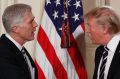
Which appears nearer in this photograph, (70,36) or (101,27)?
(101,27)

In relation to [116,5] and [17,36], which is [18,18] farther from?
[116,5]

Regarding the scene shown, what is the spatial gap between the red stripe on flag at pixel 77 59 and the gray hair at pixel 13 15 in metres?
0.95

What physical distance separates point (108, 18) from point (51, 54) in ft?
3.18

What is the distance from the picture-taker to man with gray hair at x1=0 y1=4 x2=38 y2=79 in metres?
2.10

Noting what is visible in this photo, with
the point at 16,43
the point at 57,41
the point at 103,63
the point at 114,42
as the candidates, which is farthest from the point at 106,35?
the point at 57,41

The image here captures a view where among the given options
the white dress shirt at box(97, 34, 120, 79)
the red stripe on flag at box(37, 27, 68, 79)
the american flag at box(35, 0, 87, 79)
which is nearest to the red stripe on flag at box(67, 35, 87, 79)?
the american flag at box(35, 0, 87, 79)

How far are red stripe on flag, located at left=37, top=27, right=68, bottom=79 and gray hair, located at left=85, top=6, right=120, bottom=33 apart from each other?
0.85m

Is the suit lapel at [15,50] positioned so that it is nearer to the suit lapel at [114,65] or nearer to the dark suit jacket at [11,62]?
the dark suit jacket at [11,62]

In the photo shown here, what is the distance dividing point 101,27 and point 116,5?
5.20ft

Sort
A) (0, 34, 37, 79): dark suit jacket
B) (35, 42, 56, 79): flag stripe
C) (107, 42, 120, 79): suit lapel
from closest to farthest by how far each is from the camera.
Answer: (0, 34, 37, 79): dark suit jacket < (107, 42, 120, 79): suit lapel < (35, 42, 56, 79): flag stripe

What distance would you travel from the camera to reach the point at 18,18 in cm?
235

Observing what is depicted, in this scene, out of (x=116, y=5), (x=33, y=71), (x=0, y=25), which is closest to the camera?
(x=33, y=71)

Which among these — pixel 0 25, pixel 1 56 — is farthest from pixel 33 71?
pixel 0 25

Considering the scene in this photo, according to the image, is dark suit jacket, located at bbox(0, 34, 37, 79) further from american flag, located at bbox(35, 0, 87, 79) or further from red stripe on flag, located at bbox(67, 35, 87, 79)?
red stripe on flag, located at bbox(67, 35, 87, 79)
